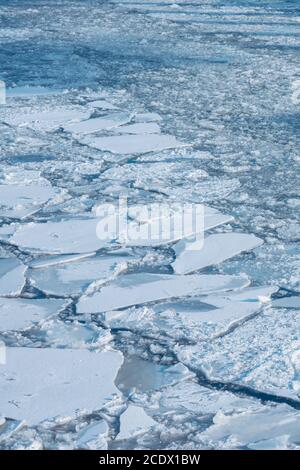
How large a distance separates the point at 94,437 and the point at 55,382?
1.04ft

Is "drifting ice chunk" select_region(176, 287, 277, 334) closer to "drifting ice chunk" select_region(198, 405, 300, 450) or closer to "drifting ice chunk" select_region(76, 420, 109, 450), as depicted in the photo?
"drifting ice chunk" select_region(198, 405, 300, 450)

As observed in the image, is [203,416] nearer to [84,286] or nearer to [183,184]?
[84,286]

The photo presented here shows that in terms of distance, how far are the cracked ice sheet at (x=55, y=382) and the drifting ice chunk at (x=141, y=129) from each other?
267cm

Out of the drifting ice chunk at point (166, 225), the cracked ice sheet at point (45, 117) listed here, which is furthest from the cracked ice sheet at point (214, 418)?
the cracked ice sheet at point (45, 117)

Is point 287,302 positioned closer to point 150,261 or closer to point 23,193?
point 150,261

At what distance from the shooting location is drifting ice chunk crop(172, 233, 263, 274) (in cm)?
329

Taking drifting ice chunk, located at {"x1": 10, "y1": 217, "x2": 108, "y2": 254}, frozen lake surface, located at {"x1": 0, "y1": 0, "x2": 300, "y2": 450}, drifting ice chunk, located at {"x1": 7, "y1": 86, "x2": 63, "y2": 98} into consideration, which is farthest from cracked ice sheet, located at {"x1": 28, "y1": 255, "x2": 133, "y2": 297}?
drifting ice chunk, located at {"x1": 7, "y1": 86, "x2": 63, "y2": 98}

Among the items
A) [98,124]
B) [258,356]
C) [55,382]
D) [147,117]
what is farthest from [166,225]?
[147,117]

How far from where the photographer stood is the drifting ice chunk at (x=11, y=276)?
3078 mm

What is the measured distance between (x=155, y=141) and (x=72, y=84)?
173 cm

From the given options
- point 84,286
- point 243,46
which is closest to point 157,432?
point 84,286

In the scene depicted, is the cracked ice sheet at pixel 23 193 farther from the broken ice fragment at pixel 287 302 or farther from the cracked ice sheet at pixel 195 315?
the broken ice fragment at pixel 287 302

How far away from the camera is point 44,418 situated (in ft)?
7.56

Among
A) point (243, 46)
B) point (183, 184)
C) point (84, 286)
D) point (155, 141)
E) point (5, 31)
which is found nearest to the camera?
point (84, 286)
